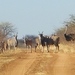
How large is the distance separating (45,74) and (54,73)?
0.52m

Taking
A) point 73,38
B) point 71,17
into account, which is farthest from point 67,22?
point 73,38

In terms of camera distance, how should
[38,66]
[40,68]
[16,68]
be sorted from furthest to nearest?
[38,66] < [16,68] < [40,68]

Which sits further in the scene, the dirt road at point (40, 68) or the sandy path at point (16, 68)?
the sandy path at point (16, 68)

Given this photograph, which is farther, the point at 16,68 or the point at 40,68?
the point at 16,68

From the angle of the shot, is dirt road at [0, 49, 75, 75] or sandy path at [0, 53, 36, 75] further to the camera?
sandy path at [0, 53, 36, 75]

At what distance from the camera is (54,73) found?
16.0 m

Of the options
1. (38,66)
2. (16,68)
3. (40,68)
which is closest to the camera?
(40,68)

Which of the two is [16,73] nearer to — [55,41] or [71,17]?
[55,41]

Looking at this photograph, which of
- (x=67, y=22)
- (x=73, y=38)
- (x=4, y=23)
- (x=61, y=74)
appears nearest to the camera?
(x=61, y=74)

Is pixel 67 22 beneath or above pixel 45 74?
above

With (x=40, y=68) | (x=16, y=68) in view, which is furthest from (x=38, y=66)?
(x=16, y=68)

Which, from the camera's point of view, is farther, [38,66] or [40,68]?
[38,66]

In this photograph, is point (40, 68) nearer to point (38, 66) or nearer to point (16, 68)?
point (38, 66)

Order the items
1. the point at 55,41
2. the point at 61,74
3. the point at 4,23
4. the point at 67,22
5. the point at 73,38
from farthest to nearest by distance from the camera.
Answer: the point at 4,23 < the point at 67,22 < the point at 55,41 < the point at 73,38 < the point at 61,74
